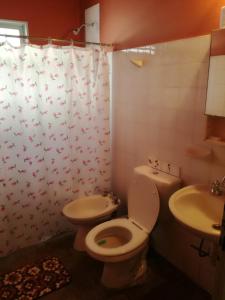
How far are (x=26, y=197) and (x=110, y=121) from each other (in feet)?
3.66

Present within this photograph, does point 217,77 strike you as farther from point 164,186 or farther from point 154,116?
point 164,186

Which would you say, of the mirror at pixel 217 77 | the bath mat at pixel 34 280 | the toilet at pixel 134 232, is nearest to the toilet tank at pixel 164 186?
the toilet at pixel 134 232

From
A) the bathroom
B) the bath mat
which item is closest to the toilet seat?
the bathroom

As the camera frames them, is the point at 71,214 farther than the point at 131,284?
Yes

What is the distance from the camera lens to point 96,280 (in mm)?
2051

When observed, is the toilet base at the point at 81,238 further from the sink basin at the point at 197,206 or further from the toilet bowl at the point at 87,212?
the sink basin at the point at 197,206

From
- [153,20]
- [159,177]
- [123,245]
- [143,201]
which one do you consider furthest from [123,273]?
[153,20]

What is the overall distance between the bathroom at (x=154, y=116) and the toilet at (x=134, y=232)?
10cm

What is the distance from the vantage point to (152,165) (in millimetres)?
2213

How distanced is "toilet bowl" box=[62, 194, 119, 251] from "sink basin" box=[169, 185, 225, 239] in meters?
0.87

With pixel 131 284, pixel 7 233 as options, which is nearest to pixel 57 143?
pixel 7 233

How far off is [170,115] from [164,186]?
0.55 meters

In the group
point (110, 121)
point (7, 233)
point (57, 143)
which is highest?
point (110, 121)

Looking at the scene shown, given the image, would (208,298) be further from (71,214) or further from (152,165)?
(71,214)
